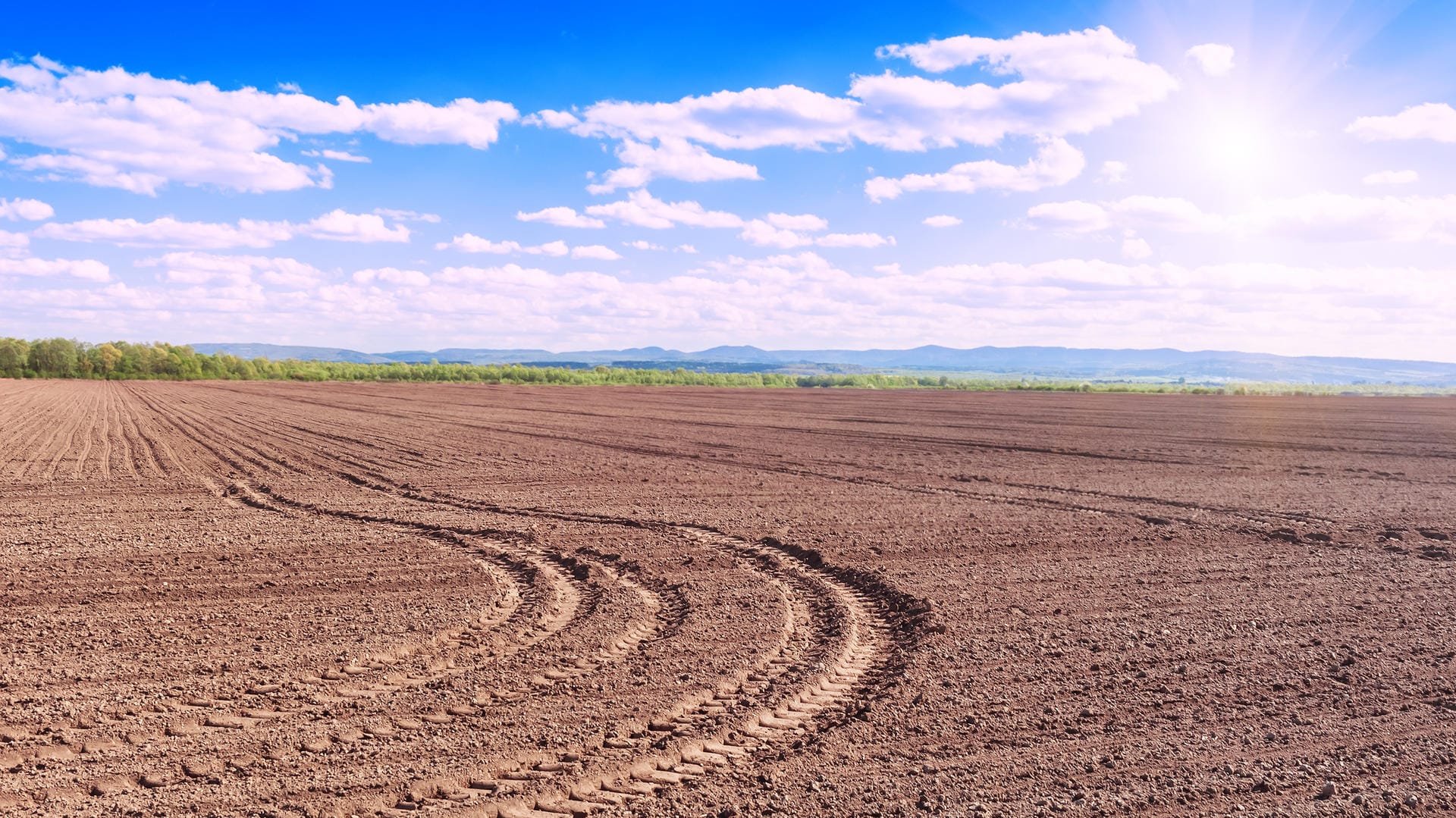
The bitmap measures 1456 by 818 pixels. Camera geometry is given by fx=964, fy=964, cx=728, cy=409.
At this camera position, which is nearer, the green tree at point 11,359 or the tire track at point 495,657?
the tire track at point 495,657

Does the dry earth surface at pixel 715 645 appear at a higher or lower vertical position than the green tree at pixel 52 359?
lower

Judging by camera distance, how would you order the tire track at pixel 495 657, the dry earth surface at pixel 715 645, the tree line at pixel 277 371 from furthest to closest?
the tree line at pixel 277 371 → the tire track at pixel 495 657 → the dry earth surface at pixel 715 645

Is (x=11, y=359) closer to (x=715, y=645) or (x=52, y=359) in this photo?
(x=52, y=359)

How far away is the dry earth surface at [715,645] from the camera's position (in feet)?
16.5

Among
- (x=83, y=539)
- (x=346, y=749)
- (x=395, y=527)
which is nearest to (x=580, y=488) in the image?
(x=395, y=527)

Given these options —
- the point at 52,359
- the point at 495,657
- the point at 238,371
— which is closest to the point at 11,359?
the point at 52,359

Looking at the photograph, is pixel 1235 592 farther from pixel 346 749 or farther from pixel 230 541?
pixel 230 541

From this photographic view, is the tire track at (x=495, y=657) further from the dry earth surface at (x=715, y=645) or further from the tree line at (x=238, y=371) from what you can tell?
the tree line at (x=238, y=371)

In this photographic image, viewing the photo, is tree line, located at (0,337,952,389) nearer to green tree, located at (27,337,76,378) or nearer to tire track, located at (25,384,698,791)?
green tree, located at (27,337,76,378)

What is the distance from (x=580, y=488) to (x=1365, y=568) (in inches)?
444

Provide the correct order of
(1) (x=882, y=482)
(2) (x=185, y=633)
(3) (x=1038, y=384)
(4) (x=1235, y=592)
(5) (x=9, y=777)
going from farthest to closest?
1. (3) (x=1038, y=384)
2. (1) (x=882, y=482)
3. (4) (x=1235, y=592)
4. (2) (x=185, y=633)
5. (5) (x=9, y=777)

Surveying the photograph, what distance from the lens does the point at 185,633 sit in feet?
24.5

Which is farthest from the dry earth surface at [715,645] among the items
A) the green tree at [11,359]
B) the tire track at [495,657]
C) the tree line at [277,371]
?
the green tree at [11,359]

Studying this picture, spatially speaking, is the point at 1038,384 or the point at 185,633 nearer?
the point at 185,633
